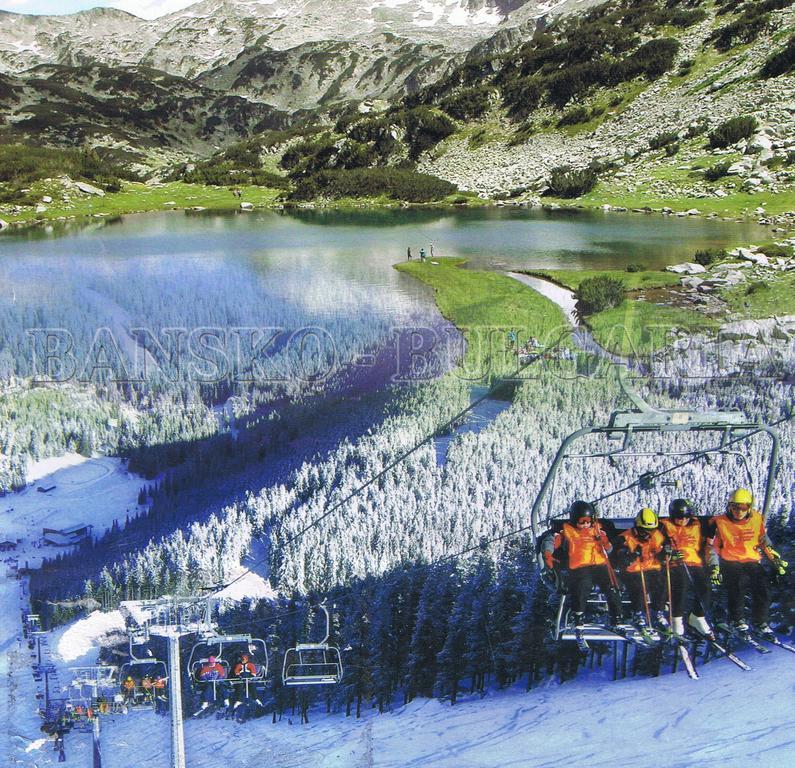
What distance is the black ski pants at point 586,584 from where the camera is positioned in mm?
11289

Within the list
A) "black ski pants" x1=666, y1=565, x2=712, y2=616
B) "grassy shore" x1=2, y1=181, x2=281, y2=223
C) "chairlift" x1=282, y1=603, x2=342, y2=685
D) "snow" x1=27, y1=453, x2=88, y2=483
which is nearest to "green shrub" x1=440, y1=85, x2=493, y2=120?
"grassy shore" x1=2, y1=181, x2=281, y2=223

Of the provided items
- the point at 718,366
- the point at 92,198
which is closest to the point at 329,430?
the point at 718,366

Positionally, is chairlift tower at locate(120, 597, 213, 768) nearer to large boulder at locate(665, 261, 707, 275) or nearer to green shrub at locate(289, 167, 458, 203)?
large boulder at locate(665, 261, 707, 275)

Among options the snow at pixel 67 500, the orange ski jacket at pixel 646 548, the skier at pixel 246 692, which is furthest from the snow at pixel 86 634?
the orange ski jacket at pixel 646 548

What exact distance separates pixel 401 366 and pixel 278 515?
22887 millimetres

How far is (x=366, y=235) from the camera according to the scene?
76.9m

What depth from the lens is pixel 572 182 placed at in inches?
3612

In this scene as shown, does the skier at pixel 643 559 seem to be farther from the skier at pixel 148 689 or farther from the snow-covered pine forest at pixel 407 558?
the skier at pixel 148 689

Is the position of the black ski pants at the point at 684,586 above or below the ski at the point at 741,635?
above

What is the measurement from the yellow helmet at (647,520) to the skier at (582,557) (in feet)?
2.32

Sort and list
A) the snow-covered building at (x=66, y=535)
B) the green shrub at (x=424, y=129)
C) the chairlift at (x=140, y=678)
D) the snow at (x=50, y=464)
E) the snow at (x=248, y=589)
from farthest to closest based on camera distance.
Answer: the green shrub at (x=424, y=129) → the snow at (x=50, y=464) → the snow-covered building at (x=66, y=535) → the chairlift at (x=140, y=678) → the snow at (x=248, y=589)

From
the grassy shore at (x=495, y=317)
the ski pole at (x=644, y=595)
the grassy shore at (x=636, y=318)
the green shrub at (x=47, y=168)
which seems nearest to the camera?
the ski pole at (x=644, y=595)

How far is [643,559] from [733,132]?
298 feet

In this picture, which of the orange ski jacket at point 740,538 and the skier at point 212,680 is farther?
the skier at point 212,680
